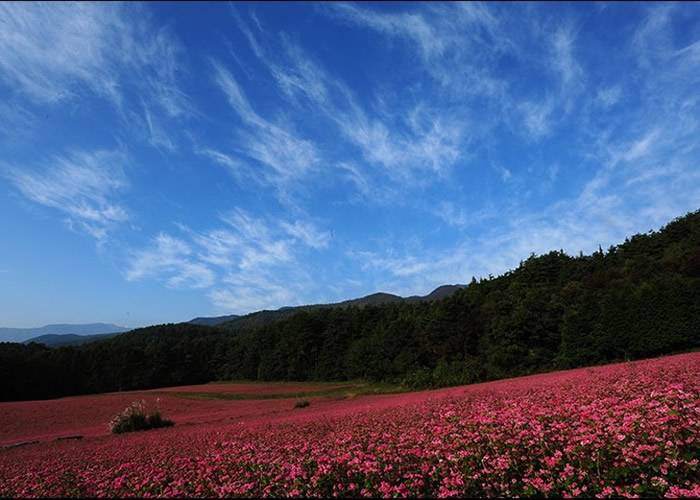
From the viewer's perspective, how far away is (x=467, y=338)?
2589 inches

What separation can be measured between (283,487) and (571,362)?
1875 inches

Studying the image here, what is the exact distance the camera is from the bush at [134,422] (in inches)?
990

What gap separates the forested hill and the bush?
27.6 m

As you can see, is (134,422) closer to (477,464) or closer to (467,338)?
(477,464)

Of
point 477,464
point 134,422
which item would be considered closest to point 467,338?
point 134,422

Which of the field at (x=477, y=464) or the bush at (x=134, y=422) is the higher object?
the field at (x=477, y=464)

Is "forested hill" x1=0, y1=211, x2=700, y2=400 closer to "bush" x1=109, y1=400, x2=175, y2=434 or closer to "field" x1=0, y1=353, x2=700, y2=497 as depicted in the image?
"bush" x1=109, y1=400, x2=175, y2=434

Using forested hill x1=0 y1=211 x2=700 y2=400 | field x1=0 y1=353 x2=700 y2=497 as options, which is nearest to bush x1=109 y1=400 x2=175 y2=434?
field x1=0 y1=353 x2=700 y2=497

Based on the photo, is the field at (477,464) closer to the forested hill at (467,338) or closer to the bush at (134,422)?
the bush at (134,422)

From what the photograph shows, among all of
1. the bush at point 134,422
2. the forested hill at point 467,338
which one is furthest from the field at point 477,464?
the forested hill at point 467,338

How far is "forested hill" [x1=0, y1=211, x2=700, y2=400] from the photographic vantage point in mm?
44969

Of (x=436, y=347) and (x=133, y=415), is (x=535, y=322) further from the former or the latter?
(x=133, y=415)

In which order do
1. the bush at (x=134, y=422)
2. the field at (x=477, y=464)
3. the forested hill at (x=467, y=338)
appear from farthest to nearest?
the forested hill at (x=467, y=338)
the bush at (x=134, y=422)
the field at (x=477, y=464)

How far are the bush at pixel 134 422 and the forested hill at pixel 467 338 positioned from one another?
2759 centimetres
